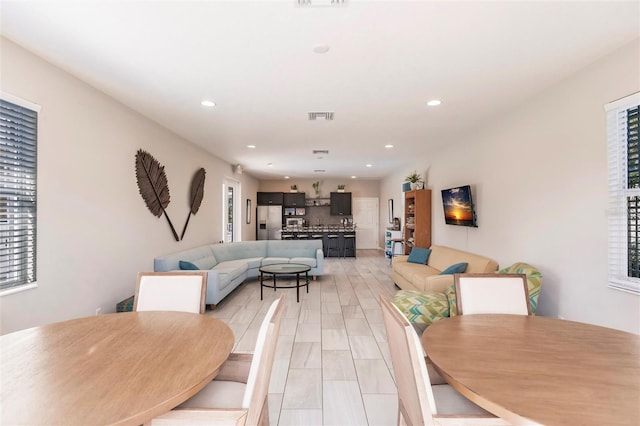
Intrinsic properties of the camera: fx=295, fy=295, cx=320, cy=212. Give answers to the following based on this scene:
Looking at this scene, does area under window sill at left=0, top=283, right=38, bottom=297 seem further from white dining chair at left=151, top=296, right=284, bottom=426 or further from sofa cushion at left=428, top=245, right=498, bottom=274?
sofa cushion at left=428, top=245, right=498, bottom=274

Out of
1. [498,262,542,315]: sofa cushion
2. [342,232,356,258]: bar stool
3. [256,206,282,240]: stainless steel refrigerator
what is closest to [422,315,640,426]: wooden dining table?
[498,262,542,315]: sofa cushion

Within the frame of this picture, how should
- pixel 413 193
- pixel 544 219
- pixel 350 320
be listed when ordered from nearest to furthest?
1. pixel 544 219
2. pixel 350 320
3. pixel 413 193

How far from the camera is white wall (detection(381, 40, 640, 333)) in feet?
7.81

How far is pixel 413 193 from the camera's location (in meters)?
6.31

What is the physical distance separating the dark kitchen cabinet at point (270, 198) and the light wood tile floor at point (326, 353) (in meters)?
5.19

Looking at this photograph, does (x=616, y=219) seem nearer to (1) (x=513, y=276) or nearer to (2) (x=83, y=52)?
(1) (x=513, y=276)

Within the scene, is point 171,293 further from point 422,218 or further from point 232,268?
point 422,218

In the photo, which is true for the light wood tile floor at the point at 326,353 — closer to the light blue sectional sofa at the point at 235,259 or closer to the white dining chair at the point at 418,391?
the light blue sectional sofa at the point at 235,259

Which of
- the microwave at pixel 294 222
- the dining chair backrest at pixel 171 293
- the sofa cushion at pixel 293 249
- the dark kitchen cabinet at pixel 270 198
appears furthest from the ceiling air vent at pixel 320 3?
the dark kitchen cabinet at pixel 270 198

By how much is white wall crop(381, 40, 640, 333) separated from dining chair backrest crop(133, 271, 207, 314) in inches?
123

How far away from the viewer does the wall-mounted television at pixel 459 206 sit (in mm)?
4459

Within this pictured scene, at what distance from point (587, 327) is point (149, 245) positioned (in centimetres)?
451

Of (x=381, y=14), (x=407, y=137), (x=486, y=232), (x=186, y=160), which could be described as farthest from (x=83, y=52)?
(x=486, y=232)

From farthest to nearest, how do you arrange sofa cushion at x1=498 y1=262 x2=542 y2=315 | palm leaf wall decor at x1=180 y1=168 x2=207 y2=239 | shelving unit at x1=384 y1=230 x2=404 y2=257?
shelving unit at x1=384 y1=230 x2=404 y2=257 → palm leaf wall decor at x1=180 y1=168 x2=207 y2=239 → sofa cushion at x1=498 y1=262 x2=542 y2=315
